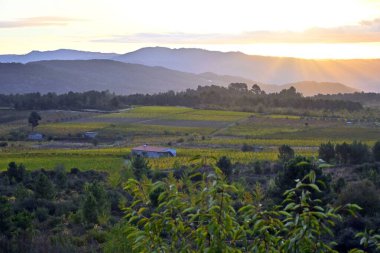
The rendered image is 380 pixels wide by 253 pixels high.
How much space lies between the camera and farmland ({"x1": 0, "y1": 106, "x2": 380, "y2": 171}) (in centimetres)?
4581

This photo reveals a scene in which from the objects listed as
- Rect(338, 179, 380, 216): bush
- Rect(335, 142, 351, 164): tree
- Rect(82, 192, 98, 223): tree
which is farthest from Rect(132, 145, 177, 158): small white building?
Rect(338, 179, 380, 216): bush

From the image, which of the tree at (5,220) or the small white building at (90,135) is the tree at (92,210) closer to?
the tree at (5,220)

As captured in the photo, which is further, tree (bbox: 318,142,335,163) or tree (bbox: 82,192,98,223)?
tree (bbox: 318,142,335,163)

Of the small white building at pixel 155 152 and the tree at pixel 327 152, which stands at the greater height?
the tree at pixel 327 152

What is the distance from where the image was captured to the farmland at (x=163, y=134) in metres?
45.8

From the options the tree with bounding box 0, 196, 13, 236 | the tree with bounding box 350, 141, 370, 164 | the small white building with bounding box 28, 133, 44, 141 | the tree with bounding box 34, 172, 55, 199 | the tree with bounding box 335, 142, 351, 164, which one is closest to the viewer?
the tree with bounding box 0, 196, 13, 236

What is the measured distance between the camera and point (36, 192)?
937 inches

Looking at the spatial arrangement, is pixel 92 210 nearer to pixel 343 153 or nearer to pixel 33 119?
pixel 343 153

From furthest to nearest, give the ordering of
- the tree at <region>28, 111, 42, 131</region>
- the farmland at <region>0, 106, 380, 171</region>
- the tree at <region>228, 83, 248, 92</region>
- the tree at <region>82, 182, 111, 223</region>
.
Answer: the tree at <region>228, 83, 248, 92</region> → the tree at <region>28, 111, 42, 131</region> → the farmland at <region>0, 106, 380, 171</region> → the tree at <region>82, 182, 111, 223</region>

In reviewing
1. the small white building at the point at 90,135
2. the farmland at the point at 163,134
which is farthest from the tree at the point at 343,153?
the small white building at the point at 90,135

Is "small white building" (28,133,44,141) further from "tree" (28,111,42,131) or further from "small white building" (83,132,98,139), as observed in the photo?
"tree" (28,111,42,131)

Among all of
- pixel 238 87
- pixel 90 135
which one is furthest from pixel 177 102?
pixel 90 135

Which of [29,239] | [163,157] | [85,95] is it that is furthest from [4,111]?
[29,239]

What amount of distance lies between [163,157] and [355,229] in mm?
30447
